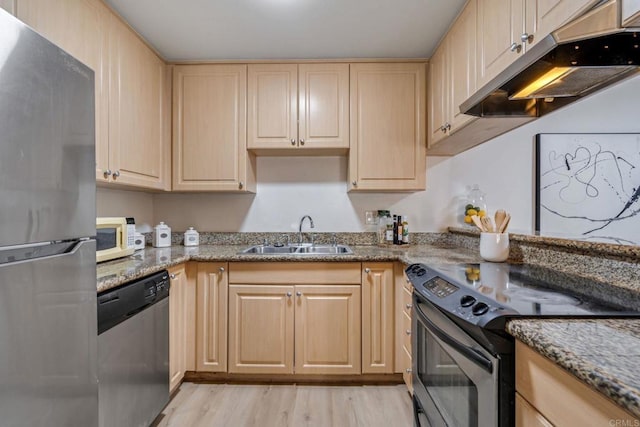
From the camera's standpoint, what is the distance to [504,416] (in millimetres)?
801

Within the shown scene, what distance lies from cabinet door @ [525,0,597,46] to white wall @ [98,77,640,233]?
Answer: 1.47 meters

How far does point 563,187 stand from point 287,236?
219cm

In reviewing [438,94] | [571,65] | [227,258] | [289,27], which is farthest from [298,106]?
[571,65]

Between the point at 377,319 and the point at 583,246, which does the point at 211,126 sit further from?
the point at 583,246

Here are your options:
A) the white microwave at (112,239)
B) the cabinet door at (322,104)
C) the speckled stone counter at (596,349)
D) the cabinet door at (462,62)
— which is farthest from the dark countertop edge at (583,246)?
the white microwave at (112,239)

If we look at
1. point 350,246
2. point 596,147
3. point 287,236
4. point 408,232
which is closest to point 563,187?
point 596,147

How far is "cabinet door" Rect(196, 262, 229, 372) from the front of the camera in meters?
2.09

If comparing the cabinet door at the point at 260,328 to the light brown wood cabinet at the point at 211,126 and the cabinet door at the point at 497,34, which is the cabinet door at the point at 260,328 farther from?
the cabinet door at the point at 497,34

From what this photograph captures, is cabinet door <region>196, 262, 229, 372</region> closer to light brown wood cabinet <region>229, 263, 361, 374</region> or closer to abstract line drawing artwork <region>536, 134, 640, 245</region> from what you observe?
light brown wood cabinet <region>229, 263, 361, 374</region>

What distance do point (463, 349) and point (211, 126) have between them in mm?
2198

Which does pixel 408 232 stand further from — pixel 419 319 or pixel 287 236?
pixel 419 319

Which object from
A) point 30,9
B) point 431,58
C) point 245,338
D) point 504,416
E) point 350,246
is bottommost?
point 245,338

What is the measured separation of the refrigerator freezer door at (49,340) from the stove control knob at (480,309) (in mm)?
1115

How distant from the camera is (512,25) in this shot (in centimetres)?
130
